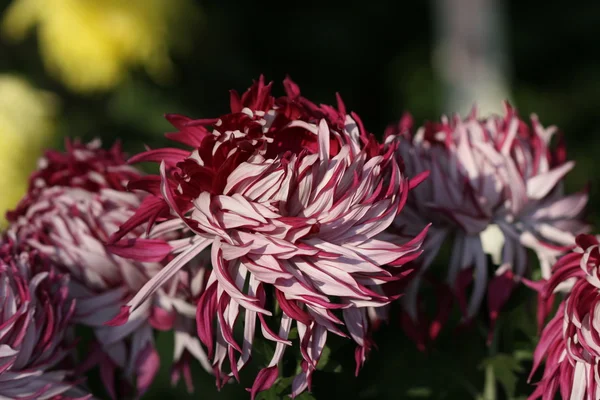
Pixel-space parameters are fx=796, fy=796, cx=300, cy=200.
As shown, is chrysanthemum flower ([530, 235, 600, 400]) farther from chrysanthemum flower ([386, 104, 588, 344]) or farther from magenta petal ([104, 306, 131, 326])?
magenta petal ([104, 306, 131, 326])

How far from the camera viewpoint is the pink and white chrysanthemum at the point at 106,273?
1.55ft

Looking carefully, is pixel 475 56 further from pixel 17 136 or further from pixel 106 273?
pixel 106 273

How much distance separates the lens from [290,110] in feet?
1.40

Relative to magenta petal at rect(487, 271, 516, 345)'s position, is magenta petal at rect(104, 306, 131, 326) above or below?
above

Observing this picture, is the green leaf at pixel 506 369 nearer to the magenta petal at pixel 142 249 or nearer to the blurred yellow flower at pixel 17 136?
the magenta petal at pixel 142 249

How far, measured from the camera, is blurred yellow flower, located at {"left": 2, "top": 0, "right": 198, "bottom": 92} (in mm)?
1760

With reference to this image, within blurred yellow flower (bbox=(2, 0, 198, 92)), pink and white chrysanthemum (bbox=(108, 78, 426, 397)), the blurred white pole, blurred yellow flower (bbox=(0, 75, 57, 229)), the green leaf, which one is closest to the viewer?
pink and white chrysanthemum (bbox=(108, 78, 426, 397))

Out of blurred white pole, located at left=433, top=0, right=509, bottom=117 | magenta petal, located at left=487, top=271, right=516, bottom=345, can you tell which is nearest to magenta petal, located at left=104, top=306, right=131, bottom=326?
magenta petal, located at left=487, top=271, right=516, bottom=345

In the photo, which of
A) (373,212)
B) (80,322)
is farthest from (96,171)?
(373,212)

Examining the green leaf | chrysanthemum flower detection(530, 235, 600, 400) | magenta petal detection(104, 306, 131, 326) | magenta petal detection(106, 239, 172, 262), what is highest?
magenta petal detection(106, 239, 172, 262)

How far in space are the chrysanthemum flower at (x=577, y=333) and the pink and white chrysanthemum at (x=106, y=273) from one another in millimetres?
206

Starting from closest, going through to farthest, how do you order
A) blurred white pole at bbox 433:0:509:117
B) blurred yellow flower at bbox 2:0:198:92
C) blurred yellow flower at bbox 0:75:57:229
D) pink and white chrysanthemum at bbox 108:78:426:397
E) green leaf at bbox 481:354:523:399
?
1. pink and white chrysanthemum at bbox 108:78:426:397
2. green leaf at bbox 481:354:523:399
3. blurred yellow flower at bbox 0:75:57:229
4. blurred yellow flower at bbox 2:0:198:92
5. blurred white pole at bbox 433:0:509:117

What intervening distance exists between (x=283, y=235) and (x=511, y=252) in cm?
18

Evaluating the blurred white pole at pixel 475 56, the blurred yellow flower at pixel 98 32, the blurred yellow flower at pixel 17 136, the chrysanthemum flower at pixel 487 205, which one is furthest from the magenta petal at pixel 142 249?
the blurred white pole at pixel 475 56
